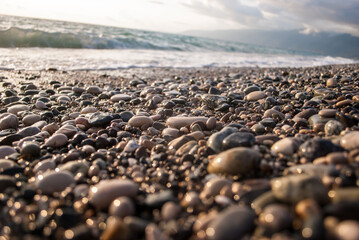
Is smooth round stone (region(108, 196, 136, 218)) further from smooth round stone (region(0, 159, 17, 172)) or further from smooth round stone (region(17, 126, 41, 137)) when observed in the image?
smooth round stone (region(17, 126, 41, 137))

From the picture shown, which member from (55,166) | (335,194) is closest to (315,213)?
(335,194)

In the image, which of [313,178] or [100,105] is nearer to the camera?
[313,178]

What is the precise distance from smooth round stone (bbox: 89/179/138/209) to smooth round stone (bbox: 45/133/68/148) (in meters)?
1.06

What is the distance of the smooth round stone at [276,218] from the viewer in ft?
3.06

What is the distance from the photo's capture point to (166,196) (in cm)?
123

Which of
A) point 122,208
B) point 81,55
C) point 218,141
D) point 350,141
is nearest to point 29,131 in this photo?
point 122,208

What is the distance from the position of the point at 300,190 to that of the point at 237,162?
42 cm

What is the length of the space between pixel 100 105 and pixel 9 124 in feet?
4.13

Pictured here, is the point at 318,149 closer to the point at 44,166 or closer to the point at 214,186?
the point at 214,186

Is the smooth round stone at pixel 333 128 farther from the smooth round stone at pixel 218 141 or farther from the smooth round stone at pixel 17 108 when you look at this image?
the smooth round stone at pixel 17 108

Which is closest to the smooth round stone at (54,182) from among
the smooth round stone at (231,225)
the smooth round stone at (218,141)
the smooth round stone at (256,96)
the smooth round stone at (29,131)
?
the smooth round stone at (231,225)

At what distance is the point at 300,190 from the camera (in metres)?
1.03

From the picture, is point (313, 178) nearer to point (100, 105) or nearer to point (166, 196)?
point (166, 196)

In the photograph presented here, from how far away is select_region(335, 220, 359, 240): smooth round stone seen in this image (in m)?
0.80
